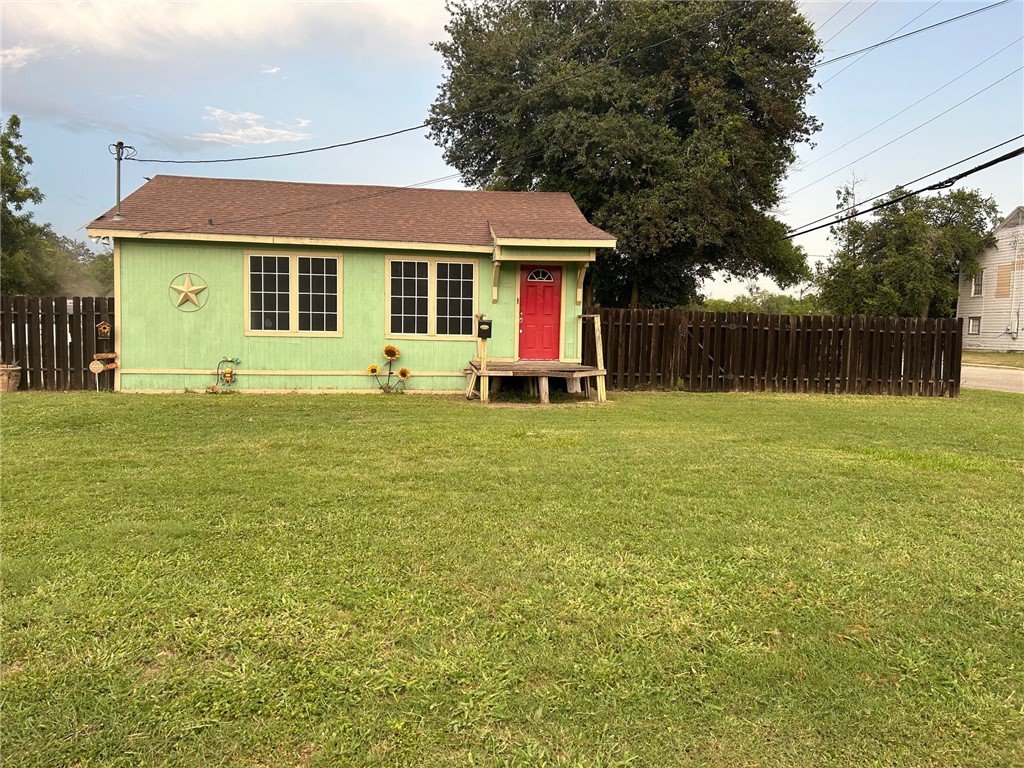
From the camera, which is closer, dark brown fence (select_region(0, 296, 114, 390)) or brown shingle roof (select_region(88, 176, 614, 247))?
dark brown fence (select_region(0, 296, 114, 390))

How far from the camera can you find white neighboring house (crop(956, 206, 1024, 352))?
35.5 metres

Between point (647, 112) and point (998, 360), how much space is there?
21741mm

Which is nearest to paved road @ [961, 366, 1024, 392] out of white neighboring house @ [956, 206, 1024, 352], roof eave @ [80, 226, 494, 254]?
roof eave @ [80, 226, 494, 254]

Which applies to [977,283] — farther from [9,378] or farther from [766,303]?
[9,378]

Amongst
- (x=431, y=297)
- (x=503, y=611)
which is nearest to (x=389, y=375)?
(x=431, y=297)

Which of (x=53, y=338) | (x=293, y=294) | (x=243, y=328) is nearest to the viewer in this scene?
(x=53, y=338)

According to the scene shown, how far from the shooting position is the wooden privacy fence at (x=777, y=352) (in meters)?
13.2

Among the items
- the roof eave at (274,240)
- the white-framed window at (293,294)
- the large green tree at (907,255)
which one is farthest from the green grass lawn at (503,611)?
the large green tree at (907,255)

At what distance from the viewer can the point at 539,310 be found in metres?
12.2

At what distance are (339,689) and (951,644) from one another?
2418 millimetres

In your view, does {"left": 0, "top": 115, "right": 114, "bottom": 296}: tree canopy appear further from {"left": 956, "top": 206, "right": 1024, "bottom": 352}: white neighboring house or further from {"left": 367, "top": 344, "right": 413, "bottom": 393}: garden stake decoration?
{"left": 956, "top": 206, "right": 1024, "bottom": 352}: white neighboring house

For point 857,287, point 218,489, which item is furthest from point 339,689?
point 857,287

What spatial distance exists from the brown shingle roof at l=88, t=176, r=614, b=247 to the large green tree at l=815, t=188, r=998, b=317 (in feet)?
85.6

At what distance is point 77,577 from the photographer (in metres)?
3.11
